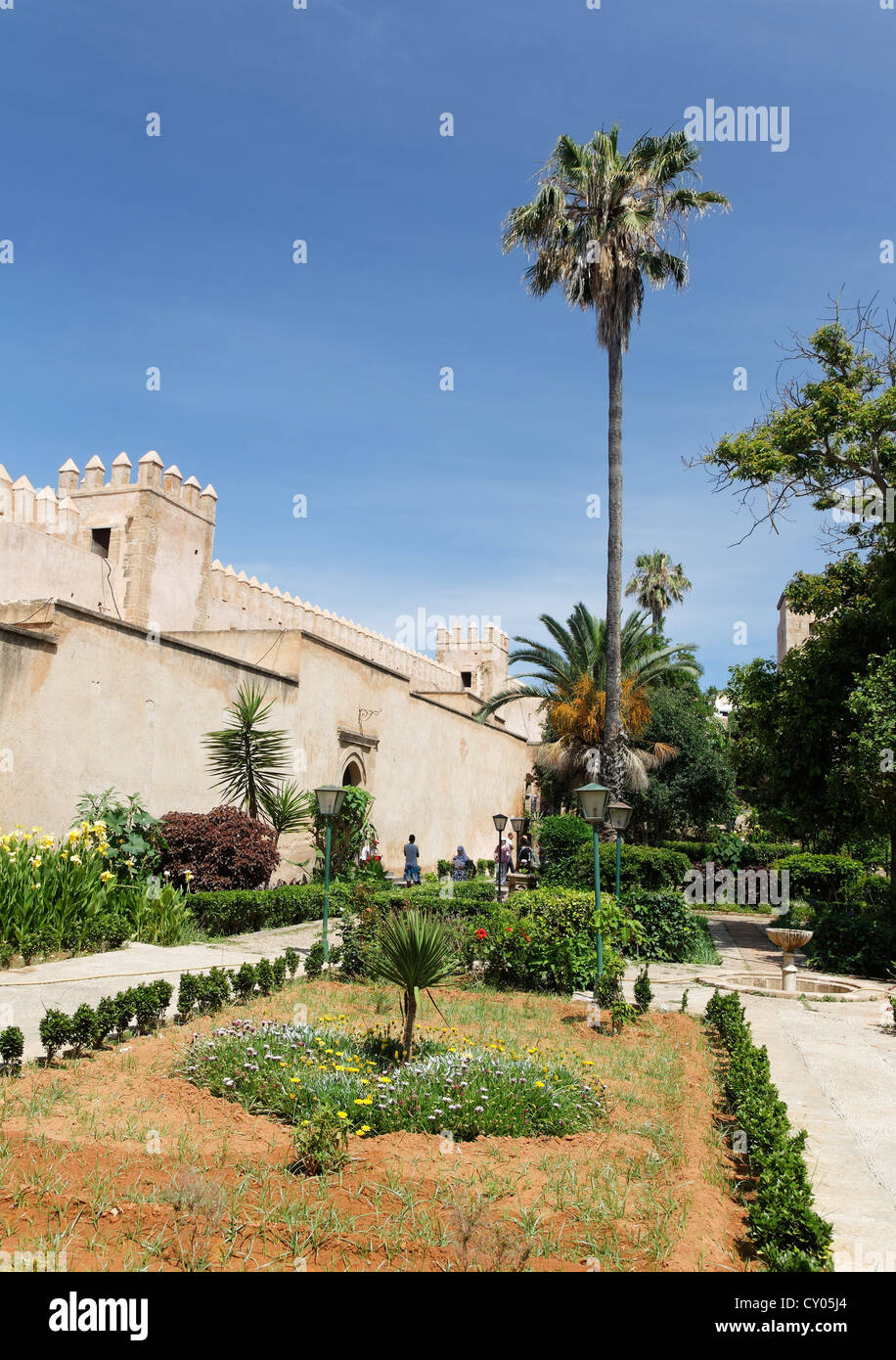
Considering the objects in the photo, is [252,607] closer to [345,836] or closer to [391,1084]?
[345,836]

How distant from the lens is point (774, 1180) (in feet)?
14.5

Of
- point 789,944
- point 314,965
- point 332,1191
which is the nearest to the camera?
point 332,1191

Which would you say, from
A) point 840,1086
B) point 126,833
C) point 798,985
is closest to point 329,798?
point 126,833

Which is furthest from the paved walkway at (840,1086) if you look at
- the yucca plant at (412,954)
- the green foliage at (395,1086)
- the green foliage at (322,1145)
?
the yucca plant at (412,954)

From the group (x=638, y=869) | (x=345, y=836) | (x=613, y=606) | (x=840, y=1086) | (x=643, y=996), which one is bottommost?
(x=840, y=1086)

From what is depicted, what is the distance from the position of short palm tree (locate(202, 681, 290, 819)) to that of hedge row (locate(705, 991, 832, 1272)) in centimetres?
1012

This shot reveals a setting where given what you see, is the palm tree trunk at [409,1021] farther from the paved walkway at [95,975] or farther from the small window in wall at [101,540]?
the small window in wall at [101,540]

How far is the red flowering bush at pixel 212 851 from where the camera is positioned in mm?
13969

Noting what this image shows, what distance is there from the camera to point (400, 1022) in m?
8.36

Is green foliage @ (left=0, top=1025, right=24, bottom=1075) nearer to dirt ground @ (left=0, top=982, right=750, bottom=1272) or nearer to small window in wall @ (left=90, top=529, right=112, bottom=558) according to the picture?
dirt ground @ (left=0, top=982, right=750, bottom=1272)

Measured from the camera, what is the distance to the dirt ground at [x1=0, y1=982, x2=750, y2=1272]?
392 cm

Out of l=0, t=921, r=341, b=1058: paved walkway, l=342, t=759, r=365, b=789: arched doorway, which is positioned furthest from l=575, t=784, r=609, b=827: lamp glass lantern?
l=342, t=759, r=365, b=789: arched doorway

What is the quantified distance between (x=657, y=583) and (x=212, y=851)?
111 feet

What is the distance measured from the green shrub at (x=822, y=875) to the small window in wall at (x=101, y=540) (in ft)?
58.4
